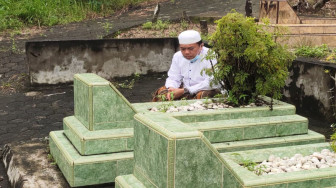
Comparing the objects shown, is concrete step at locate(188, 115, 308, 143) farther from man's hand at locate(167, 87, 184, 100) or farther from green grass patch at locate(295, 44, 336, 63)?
green grass patch at locate(295, 44, 336, 63)

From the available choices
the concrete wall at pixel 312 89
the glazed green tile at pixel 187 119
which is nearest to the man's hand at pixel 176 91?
the glazed green tile at pixel 187 119

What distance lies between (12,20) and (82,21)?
1.82 meters

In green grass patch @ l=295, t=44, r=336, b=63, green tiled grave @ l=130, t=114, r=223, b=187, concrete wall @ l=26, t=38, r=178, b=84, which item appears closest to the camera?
green tiled grave @ l=130, t=114, r=223, b=187

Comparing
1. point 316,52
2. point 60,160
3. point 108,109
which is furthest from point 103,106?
point 316,52

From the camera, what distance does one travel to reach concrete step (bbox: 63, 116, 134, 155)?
509 centimetres

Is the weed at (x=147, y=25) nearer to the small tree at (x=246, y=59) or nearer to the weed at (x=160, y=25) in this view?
the weed at (x=160, y=25)

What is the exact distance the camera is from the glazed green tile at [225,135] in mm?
5211

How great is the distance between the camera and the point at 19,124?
766cm

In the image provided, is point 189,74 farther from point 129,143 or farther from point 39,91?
point 39,91

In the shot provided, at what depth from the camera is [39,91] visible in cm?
973

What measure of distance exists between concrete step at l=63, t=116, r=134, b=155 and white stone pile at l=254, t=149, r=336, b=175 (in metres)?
1.32

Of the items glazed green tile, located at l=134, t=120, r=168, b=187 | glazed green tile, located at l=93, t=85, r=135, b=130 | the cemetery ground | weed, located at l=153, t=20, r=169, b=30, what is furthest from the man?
weed, located at l=153, t=20, r=169, b=30

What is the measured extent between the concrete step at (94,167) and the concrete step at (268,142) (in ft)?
2.76

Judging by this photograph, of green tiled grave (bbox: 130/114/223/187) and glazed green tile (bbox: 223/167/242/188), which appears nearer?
green tiled grave (bbox: 130/114/223/187)
